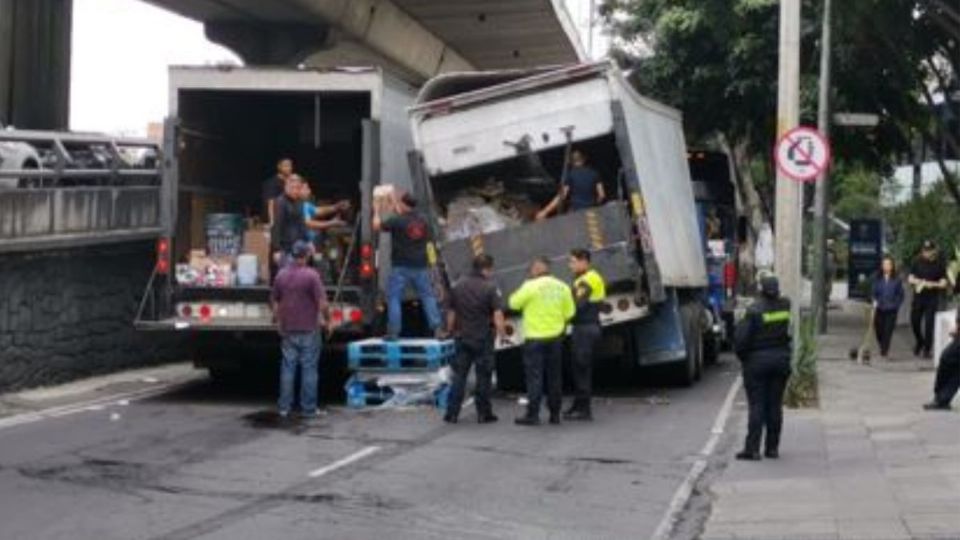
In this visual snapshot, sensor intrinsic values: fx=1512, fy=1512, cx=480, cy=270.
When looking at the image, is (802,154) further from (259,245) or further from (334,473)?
(334,473)

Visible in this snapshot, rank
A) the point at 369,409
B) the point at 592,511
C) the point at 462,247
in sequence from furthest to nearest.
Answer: the point at 462,247, the point at 369,409, the point at 592,511

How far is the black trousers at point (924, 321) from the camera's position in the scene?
2283 centimetres

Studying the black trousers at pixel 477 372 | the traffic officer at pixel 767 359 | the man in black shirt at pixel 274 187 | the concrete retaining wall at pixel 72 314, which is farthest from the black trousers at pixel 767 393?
the concrete retaining wall at pixel 72 314

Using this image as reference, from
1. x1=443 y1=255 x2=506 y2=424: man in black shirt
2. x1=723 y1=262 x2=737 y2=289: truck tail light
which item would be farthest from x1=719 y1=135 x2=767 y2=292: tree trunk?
x1=443 y1=255 x2=506 y2=424: man in black shirt

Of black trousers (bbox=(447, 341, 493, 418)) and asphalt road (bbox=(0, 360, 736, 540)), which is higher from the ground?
black trousers (bbox=(447, 341, 493, 418))

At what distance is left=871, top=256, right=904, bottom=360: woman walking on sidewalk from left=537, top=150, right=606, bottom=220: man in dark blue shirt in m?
7.58

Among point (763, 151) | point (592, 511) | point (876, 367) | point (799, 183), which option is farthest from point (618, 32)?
point (592, 511)

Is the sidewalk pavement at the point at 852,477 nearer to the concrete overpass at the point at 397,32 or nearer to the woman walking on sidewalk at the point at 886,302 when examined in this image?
the woman walking on sidewalk at the point at 886,302

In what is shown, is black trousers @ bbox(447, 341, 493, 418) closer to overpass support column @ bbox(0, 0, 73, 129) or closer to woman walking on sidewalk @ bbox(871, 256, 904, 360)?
woman walking on sidewalk @ bbox(871, 256, 904, 360)

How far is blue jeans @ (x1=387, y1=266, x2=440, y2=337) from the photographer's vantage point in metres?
15.9

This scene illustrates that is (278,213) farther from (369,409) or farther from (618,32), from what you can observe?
(618,32)

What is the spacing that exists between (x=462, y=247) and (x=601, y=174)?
1873mm

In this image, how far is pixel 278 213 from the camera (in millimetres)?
15703

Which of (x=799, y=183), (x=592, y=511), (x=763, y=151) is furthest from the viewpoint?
(x=763, y=151)
